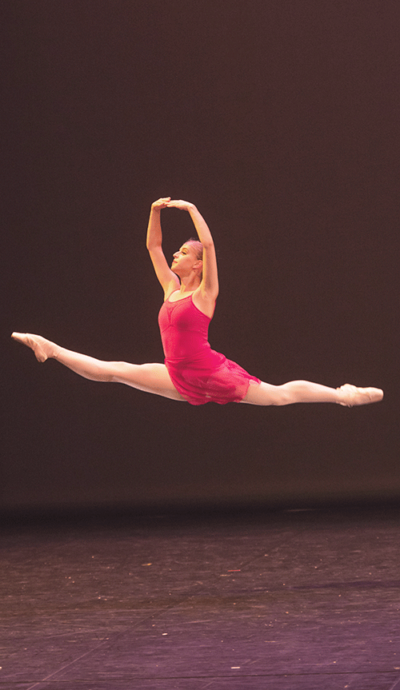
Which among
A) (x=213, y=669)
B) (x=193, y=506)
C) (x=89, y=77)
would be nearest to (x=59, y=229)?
(x=89, y=77)

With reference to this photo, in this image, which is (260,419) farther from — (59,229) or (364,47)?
(364,47)

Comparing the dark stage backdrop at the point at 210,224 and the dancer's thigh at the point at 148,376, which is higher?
the dark stage backdrop at the point at 210,224

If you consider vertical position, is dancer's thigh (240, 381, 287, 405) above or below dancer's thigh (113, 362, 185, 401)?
below

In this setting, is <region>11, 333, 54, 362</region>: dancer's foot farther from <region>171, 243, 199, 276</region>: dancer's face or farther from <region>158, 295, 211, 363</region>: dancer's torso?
<region>171, 243, 199, 276</region>: dancer's face

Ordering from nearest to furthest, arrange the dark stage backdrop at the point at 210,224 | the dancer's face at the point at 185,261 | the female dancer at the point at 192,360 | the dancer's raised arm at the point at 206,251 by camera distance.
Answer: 1. the dancer's raised arm at the point at 206,251
2. the female dancer at the point at 192,360
3. the dancer's face at the point at 185,261
4. the dark stage backdrop at the point at 210,224

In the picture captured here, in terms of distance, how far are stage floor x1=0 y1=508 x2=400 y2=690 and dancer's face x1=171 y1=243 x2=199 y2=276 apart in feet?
5.46

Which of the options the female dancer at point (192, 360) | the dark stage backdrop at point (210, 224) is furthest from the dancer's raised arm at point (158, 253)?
the dark stage backdrop at point (210, 224)

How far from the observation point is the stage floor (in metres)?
4.04

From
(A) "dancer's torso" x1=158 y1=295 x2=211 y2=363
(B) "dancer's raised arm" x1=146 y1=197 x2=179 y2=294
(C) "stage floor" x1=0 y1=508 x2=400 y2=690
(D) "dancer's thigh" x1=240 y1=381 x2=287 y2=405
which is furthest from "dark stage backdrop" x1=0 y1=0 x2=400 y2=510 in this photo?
(A) "dancer's torso" x1=158 y1=295 x2=211 y2=363

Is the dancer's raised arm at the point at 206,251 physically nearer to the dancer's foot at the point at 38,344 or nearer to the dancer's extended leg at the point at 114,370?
the dancer's extended leg at the point at 114,370

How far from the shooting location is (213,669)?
406 cm

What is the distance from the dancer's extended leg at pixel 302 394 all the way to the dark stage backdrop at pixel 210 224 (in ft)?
9.38

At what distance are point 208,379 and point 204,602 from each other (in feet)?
5.27

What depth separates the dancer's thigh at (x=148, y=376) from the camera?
4.23 m
